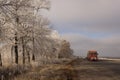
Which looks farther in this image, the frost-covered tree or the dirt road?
the frost-covered tree

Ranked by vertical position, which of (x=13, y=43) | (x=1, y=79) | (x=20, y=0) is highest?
(x=20, y=0)

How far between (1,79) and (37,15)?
3433cm

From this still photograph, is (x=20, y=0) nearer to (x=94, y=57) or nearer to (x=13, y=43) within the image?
(x=13, y=43)

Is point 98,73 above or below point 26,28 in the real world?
below

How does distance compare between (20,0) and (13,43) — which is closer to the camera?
(20,0)

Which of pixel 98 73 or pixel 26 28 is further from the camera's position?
pixel 26 28

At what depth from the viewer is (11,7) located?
25922 millimetres

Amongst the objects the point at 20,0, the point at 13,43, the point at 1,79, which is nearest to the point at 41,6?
the point at 13,43

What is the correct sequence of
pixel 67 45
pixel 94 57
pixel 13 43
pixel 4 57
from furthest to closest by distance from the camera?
pixel 67 45 → pixel 94 57 → pixel 4 57 → pixel 13 43

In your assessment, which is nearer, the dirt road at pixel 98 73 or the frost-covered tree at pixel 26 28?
the dirt road at pixel 98 73

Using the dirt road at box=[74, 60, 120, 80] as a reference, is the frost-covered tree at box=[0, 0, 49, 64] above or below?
above

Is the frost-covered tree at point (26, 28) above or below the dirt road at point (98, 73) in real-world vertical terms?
above

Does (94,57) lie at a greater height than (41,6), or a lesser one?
lesser

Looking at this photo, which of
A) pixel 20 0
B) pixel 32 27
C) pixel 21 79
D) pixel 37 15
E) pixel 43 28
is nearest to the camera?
pixel 21 79
